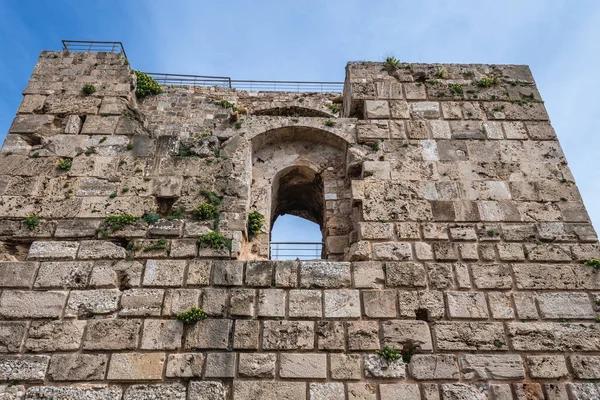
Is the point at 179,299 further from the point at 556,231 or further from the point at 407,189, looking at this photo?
the point at 556,231

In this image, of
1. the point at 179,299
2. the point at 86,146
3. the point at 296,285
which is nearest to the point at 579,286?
the point at 296,285

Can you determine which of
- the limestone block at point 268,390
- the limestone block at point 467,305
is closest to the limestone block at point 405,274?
the limestone block at point 467,305

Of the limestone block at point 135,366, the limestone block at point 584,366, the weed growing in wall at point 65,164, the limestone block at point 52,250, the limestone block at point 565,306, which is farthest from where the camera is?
the weed growing in wall at point 65,164

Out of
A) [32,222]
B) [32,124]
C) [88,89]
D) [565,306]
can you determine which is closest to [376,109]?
[565,306]

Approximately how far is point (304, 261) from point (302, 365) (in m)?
1.22

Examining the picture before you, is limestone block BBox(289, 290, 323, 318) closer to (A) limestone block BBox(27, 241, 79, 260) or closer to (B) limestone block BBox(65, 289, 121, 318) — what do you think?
(B) limestone block BBox(65, 289, 121, 318)

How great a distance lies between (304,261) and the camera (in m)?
5.25

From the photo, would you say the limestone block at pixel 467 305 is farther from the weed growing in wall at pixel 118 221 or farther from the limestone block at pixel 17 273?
the limestone block at pixel 17 273

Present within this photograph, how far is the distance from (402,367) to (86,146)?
5.17 metres

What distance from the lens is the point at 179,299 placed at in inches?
194

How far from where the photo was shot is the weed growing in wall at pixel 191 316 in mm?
4762

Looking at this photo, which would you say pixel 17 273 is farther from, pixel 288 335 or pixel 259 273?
pixel 288 335

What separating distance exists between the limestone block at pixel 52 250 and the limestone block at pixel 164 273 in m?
0.98

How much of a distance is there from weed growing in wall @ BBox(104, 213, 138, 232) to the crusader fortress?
0.03m
